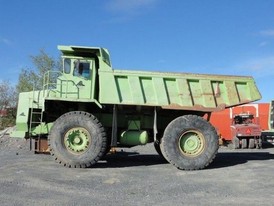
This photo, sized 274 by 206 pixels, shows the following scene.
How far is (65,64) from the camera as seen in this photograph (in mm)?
12289

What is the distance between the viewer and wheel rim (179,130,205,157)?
11883mm

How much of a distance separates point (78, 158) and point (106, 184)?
8.01 feet

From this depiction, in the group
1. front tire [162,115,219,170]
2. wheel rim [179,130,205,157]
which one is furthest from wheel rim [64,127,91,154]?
wheel rim [179,130,205,157]

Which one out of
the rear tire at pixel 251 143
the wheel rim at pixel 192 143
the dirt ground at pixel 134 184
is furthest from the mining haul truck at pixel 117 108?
the rear tire at pixel 251 143

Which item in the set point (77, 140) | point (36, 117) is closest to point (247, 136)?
point (77, 140)

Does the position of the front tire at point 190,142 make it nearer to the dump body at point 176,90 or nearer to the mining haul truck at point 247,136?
the dump body at point 176,90

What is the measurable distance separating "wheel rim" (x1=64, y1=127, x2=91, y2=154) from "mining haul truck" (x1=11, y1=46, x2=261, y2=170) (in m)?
0.03

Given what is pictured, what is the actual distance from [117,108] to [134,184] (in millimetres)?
3439

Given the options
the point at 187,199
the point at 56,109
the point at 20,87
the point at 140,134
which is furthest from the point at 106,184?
the point at 20,87

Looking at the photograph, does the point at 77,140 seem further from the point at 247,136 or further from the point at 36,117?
the point at 247,136

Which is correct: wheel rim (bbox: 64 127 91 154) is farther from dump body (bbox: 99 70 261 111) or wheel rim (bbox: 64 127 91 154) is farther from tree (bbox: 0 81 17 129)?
tree (bbox: 0 81 17 129)

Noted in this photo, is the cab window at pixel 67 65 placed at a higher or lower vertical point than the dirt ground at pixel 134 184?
higher

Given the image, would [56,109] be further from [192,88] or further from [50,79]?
[192,88]

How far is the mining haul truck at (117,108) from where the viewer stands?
456 inches
